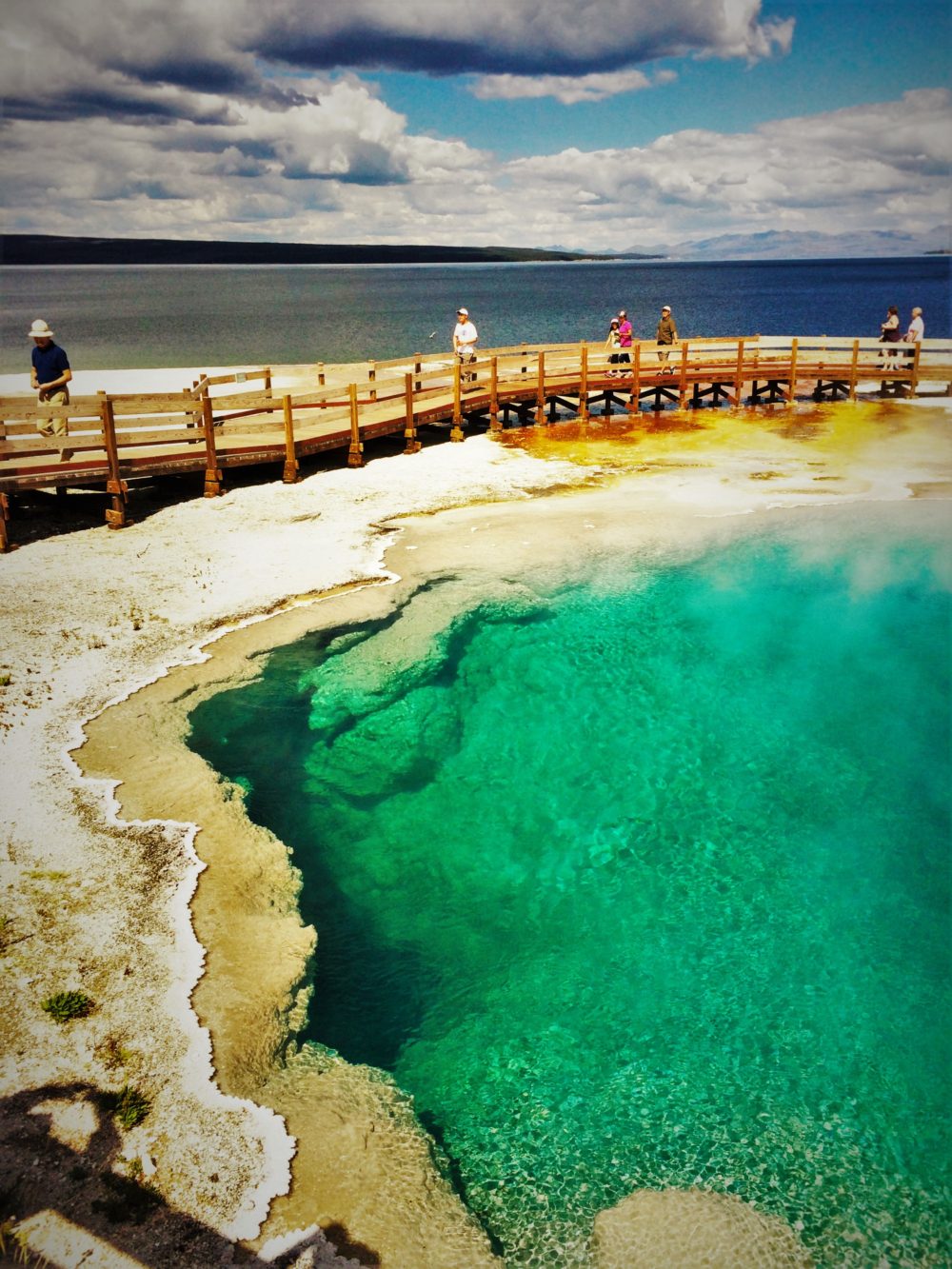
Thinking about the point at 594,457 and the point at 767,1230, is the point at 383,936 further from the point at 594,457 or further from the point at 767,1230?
the point at 594,457

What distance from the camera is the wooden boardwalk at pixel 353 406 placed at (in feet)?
47.9

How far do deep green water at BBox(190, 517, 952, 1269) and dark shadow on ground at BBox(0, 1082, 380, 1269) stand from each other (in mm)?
1307

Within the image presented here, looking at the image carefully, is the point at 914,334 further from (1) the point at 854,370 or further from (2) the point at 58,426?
(2) the point at 58,426

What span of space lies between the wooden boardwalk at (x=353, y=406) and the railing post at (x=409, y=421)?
0.16 ft

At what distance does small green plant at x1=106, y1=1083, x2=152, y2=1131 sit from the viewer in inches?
190

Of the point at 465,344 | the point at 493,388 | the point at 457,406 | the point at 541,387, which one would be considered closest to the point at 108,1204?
the point at 457,406

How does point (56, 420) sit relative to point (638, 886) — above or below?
above

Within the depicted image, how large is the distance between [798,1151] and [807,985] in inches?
61.7

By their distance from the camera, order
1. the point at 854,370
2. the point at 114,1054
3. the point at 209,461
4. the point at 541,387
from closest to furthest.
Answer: the point at 114,1054
the point at 209,461
the point at 541,387
the point at 854,370

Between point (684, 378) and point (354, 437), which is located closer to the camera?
point (354, 437)

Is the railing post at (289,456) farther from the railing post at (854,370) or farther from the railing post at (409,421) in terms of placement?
the railing post at (854,370)

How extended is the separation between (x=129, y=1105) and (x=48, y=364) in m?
13.1

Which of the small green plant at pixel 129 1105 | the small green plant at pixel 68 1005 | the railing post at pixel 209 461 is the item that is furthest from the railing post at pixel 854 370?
the small green plant at pixel 129 1105

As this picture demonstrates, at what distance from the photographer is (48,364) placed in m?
14.7
